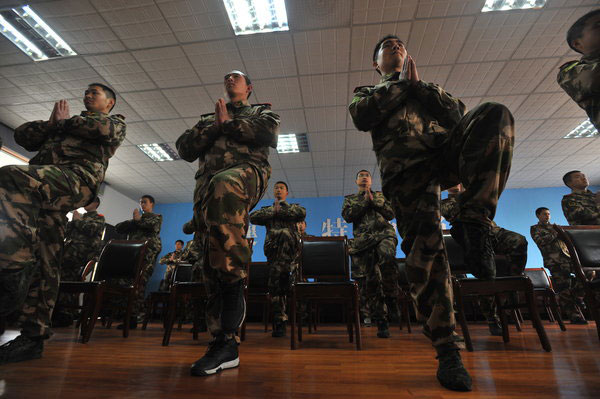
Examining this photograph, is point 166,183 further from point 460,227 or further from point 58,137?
point 460,227

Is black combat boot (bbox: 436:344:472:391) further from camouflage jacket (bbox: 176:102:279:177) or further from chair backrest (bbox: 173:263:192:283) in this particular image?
chair backrest (bbox: 173:263:192:283)

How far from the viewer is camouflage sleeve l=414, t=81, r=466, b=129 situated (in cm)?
130

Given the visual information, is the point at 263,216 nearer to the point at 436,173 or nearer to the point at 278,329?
the point at 278,329

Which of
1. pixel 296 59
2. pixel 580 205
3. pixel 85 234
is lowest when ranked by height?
pixel 85 234

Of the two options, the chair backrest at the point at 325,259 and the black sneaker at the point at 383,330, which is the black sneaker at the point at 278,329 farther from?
the black sneaker at the point at 383,330

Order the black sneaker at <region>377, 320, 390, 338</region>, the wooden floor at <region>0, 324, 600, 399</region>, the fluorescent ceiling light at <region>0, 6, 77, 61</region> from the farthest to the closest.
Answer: the fluorescent ceiling light at <region>0, 6, 77, 61</region> < the black sneaker at <region>377, 320, 390, 338</region> < the wooden floor at <region>0, 324, 600, 399</region>

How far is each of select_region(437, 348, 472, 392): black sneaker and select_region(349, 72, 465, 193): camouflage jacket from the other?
649 mm

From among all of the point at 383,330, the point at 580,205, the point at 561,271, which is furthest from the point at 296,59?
the point at 561,271

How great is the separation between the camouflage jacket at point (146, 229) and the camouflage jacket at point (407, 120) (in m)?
3.90

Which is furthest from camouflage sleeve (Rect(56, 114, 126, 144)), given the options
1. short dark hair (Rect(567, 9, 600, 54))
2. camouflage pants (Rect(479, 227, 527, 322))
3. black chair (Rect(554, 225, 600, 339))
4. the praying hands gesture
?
camouflage pants (Rect(479, 227, 527, 322))

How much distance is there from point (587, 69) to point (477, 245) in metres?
1.29

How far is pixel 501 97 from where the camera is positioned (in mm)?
5070

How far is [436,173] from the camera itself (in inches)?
49.1

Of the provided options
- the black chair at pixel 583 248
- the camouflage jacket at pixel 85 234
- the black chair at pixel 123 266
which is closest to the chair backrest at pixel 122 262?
the black chair at pixel 123 266
